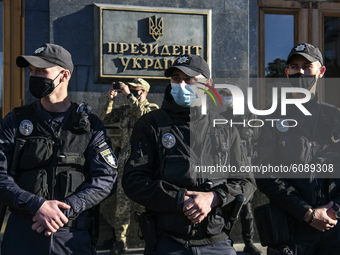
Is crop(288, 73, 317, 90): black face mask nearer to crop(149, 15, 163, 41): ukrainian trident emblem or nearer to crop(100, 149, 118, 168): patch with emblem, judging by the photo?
crop(100, 149, 118, 168): patch with emblem

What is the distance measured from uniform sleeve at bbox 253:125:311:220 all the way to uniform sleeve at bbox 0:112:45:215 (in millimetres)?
1472

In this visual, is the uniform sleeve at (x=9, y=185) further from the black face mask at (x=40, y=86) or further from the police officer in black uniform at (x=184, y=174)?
the police officer in black uniform at (x=184, y=174)

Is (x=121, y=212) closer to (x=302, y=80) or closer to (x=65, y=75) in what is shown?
(x=65, y=75)

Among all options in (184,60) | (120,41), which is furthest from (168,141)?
(120,41)

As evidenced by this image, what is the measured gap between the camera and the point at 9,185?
2.63 m

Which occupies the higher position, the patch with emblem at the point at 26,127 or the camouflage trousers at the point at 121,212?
the patch with emblem at the point at 26,127

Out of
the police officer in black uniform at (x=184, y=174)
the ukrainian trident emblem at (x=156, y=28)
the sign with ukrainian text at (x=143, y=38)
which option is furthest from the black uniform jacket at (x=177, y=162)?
the ukrainian trident emblem at (x=156, y=28)

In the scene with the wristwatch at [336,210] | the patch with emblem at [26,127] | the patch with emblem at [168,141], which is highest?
the patch with emblem at [26,127]

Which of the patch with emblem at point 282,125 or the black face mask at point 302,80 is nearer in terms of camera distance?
the patch with emblem at point 282,125

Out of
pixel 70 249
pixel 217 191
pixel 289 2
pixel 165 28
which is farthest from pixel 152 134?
pixel 289 2

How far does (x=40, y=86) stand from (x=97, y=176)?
0.70 m

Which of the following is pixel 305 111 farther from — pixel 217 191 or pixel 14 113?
pixel 14 113

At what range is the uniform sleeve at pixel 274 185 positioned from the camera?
2892mm

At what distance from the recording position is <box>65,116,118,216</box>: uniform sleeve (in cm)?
269
